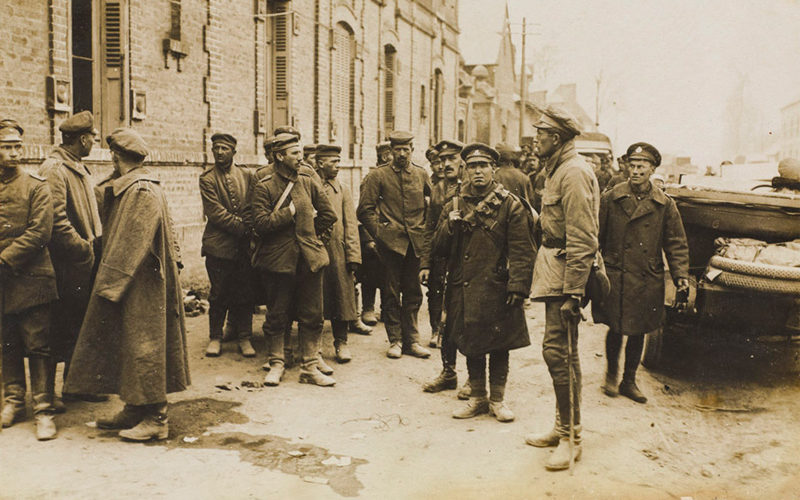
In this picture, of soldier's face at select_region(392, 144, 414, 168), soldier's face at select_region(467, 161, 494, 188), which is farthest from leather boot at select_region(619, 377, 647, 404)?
soldier's face at select_region(392, 144, 414, 168)

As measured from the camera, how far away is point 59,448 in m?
4.87

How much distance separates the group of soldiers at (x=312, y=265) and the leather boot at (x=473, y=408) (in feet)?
0.08

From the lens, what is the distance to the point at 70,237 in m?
5.46

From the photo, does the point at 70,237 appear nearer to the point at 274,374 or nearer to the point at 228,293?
the point at 274,374

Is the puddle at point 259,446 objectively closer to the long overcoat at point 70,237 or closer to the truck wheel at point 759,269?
the long overcoat at point 70,237

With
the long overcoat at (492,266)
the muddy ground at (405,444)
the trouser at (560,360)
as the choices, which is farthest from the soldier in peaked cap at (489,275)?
the trouser at (560,360)

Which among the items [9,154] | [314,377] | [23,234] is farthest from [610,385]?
[9,154]

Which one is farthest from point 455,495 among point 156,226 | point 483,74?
point 483,74

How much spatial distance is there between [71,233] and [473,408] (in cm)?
336

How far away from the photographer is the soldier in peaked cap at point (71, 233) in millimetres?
5520

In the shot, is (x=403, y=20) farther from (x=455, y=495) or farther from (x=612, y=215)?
(x=455, y=495)

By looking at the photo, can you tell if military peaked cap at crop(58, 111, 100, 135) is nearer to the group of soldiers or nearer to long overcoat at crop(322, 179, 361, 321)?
the group of soldiers

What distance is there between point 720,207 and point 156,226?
536 cm

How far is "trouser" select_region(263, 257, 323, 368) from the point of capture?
21.8 ft
